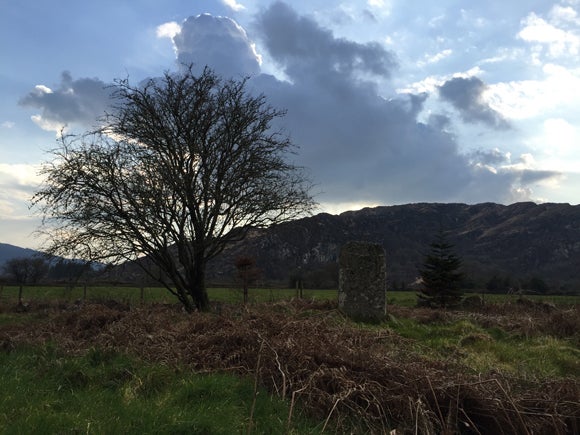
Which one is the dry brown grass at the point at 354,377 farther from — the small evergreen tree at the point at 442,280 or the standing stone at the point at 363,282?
the small evergreen tree at the point at 442,280

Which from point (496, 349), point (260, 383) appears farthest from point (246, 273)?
point (260, 383)

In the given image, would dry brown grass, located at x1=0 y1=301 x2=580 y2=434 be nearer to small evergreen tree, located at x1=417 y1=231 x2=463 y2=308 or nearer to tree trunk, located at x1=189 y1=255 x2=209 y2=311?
tree trunk, located at x1=189 y1=255 x2=209 y2=311

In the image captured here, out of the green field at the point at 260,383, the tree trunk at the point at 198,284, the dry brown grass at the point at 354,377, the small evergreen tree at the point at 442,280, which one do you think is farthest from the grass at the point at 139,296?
the dry brown grass at the point at 354,377

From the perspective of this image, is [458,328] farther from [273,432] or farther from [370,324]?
[273,432]

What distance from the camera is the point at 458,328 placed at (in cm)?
1140

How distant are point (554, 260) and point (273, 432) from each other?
211m

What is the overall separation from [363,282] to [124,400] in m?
8.43

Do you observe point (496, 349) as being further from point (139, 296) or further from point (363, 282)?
point (139, 296)

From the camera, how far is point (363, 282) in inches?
485

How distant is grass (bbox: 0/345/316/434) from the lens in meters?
3.95

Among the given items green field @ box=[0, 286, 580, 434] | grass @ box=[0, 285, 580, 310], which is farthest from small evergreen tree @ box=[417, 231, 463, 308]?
green field @ box=[0, 286, 580, 434]

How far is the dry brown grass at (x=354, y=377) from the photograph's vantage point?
4371 millimetres

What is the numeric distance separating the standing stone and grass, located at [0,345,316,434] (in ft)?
22.9

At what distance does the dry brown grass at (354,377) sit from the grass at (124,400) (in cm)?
35
